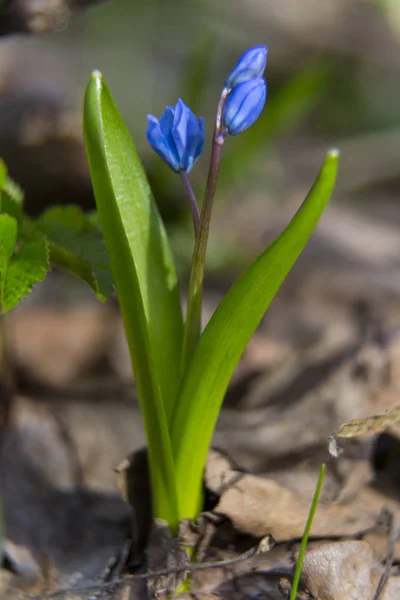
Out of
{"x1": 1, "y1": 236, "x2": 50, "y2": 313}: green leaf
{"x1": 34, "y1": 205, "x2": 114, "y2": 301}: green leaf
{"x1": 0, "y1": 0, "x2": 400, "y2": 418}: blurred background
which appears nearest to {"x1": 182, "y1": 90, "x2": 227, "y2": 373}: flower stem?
{"x1": 34, "y1": 205, "x2": 114, "y2": 301}: green leaf

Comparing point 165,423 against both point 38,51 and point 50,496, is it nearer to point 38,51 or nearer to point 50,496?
point 50,496

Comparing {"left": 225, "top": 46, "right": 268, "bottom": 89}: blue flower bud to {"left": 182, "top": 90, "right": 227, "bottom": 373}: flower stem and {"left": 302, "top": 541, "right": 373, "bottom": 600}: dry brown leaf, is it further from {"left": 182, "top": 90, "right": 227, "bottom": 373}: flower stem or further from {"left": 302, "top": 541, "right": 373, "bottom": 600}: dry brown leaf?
{"left": 302, "top": 541, "right": 373, "bottom": 600}: dry brown leaf

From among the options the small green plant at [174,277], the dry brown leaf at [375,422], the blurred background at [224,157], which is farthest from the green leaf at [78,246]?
the blurred background at [224,157]

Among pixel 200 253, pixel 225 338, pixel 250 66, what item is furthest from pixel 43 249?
pixel 250 66

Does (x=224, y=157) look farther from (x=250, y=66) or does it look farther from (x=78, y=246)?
(x=250, y=66)

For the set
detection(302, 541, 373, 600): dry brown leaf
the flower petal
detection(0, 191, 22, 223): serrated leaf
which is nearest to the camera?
the flower petal

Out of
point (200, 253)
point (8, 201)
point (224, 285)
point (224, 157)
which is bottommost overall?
point (224, 285)
